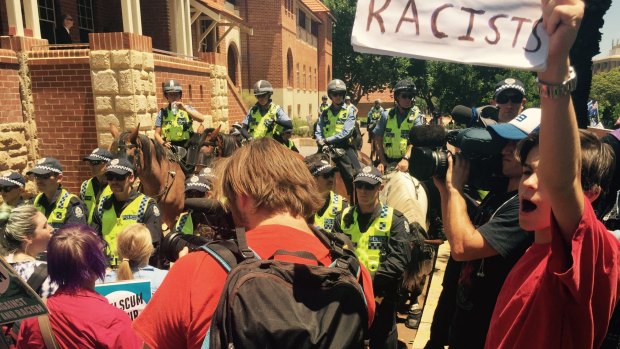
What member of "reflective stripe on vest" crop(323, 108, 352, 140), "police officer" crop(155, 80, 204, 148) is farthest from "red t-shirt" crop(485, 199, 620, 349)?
"police officer" crop(155, 80, 204, 148)

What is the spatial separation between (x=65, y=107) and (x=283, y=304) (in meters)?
10.1

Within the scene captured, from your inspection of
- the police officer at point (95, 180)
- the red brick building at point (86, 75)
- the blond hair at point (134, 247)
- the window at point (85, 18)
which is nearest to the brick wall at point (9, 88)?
the red brick building at point (86, 75)

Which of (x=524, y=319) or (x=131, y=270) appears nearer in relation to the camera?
(x=524, y=319)

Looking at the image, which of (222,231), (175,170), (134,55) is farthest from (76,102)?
(222,231)

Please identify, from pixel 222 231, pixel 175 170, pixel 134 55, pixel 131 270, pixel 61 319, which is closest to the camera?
pixel 222 231

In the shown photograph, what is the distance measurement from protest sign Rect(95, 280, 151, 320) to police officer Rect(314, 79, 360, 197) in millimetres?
4633

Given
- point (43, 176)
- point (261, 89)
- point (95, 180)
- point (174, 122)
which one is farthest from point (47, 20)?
point (43, 176)

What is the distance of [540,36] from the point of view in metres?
1.54

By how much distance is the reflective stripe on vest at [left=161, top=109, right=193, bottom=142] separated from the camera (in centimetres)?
889

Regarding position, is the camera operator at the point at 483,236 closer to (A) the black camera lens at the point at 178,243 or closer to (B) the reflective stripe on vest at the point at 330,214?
(A) the black camera lens at the point at 178,243

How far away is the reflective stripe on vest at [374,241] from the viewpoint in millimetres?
4094

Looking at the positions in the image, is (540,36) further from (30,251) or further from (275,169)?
(30,251)

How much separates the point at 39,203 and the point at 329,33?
46.0m

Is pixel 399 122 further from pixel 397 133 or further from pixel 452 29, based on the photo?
pixel 452 29
